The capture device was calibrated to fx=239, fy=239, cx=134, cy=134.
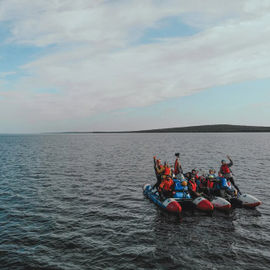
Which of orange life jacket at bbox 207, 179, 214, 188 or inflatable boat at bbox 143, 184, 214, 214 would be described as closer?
inflatable boat at bbox 143, 184, 214, 214

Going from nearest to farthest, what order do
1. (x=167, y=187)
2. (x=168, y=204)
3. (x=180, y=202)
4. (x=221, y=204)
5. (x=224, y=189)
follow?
1. (x=168, y=204)
2. (x=221, y=204)
3. (x=180, y=202)
4. (x=167, y=187)
5. (x=224, y=189)

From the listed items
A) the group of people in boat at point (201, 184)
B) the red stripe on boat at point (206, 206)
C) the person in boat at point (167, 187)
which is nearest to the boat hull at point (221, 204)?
the red stripe on boat at point (206, 206)

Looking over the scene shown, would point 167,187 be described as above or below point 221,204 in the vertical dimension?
above

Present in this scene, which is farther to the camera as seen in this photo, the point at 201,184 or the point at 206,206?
the point at 201,184

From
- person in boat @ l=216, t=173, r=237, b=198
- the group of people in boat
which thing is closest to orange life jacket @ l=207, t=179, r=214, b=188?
the group of people in boat

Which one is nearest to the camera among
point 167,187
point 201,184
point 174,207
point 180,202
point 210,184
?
point 174,207

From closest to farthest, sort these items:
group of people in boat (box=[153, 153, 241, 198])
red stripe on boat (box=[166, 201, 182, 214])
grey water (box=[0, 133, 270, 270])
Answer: grey water (box=[0, 133, 270, 270])
red stripe on boat (box=[166, 201, 182, 214])
group of people in boat (box=[153, 153, 241, 198])

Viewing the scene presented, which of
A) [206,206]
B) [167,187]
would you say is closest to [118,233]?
[167,187]

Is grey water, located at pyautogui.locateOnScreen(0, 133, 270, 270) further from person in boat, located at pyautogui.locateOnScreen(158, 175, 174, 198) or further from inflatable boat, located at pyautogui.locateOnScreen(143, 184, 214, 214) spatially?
person in boat, located at pyautogui.locateOnScreen(158, 175, 174, 198)

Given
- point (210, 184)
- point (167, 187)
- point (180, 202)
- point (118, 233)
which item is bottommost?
point (118, 233)

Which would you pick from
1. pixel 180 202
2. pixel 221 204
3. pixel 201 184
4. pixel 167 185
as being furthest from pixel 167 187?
pixel 201 184

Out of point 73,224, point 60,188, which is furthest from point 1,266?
point 60,188

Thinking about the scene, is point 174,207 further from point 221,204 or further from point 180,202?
point 221,204

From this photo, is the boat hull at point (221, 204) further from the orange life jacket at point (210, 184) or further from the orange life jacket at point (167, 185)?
the orange life jacket at point (167, 185)
